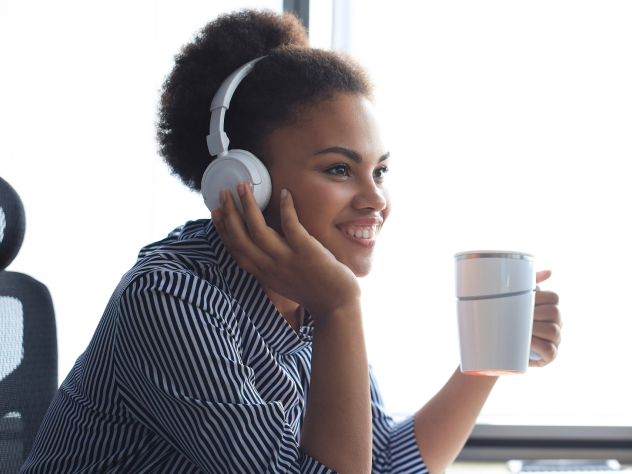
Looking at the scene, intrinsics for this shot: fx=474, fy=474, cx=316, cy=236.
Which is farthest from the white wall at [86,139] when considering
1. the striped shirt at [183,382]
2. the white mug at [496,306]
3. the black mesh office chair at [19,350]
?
the white mug at [496,306]

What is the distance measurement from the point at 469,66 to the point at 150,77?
0.96 m

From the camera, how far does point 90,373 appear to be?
707 mm

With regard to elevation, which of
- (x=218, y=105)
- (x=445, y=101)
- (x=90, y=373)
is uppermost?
(x=445, y=101)

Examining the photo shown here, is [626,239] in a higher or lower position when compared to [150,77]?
lower

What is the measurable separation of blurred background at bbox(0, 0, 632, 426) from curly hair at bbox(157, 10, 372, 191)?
0.38m

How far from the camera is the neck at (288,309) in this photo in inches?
35.6

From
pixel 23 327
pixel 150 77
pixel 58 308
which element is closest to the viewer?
pixel 23 327

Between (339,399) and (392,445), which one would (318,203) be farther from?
(392,445)

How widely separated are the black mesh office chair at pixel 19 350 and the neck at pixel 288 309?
1.34 ft

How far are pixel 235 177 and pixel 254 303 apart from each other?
0.21 m

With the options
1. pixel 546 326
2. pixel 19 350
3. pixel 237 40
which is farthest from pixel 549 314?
pixel 19 350

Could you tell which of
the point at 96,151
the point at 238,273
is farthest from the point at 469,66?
the point at 96,151

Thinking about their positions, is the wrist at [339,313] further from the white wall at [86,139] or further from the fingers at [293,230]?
the white wall at [86,139]

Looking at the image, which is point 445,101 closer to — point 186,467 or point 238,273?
point 238,273
